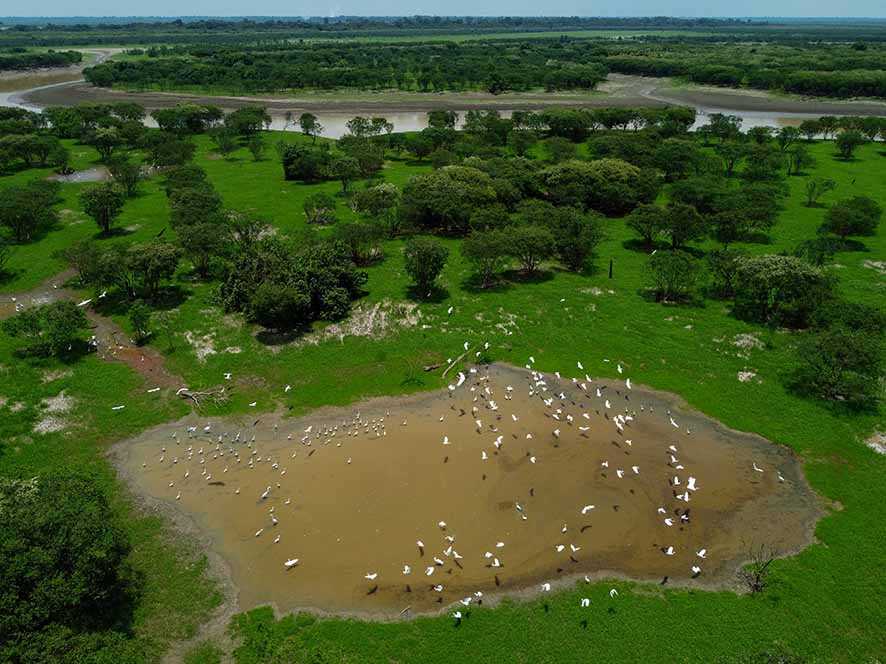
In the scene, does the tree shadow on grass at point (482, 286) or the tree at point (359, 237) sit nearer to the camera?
the tree shadow on grass at point (482, 286)

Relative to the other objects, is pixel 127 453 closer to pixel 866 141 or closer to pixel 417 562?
pixel 417 562

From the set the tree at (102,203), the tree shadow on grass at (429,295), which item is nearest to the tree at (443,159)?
the tree shadow on grass at (429,295)

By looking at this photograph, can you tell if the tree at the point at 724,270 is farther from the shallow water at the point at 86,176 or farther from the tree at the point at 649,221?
the shallow water at the point at 86,176

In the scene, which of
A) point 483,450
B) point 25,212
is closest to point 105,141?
point 25,212

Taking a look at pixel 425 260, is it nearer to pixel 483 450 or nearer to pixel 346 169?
pixel 483 450

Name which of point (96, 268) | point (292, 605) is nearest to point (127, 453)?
point (292, 605)

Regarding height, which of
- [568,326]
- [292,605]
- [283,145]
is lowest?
[292,605]
